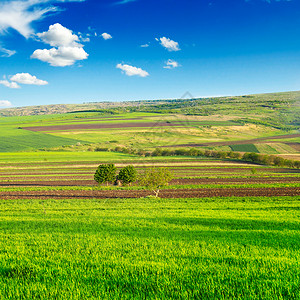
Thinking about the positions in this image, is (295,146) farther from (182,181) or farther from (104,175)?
(104,175)

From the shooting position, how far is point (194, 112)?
132m

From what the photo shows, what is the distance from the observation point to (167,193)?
50.6m

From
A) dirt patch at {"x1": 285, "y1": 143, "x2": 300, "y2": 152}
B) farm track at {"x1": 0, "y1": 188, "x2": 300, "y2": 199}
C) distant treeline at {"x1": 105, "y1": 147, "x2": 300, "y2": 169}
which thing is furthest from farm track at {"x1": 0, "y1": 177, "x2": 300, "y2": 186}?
dirt patch at {"x1": 285, "y1": 143, "x2": 300, "y2": 152}

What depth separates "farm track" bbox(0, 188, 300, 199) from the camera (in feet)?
155

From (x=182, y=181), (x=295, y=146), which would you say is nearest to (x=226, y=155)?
(x=295, y=146)

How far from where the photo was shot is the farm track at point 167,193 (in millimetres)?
47188

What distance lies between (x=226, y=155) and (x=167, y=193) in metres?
60.0

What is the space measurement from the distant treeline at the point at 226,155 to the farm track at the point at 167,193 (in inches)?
1614

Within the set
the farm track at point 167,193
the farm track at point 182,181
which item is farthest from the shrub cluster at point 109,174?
the farm track at point 182,181

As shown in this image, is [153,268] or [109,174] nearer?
[153,268]

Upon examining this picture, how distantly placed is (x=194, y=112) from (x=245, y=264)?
127 meters

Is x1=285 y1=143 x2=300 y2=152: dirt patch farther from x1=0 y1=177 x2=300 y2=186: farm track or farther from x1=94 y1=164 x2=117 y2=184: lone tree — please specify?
x1=94 y1=164 x2=117 y2=184: lone tree

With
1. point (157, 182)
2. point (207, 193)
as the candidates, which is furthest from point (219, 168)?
point (157, 182)

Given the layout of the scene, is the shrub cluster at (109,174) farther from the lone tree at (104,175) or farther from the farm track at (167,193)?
the farm track at (167,193)
